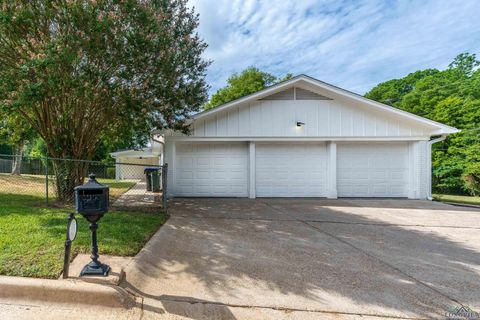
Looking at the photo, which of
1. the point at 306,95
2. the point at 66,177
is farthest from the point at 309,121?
the point at 66,177

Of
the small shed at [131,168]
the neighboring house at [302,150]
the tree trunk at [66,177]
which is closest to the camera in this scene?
the tree trunk at [66,177]

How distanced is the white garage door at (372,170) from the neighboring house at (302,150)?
38 mm

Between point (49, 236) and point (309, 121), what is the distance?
872 centimetres

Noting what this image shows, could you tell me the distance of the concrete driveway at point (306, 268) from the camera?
8.43 feet

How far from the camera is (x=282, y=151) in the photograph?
995 cm

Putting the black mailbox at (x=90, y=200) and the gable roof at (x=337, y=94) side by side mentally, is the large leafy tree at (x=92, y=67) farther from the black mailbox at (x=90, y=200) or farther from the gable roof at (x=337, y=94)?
the black mailbox at (x=90, y=200)

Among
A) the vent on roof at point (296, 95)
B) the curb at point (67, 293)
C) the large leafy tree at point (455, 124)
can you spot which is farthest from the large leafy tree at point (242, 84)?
the curb at point (67, 293)

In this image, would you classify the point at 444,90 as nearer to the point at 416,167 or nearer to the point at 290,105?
the point at 416,167

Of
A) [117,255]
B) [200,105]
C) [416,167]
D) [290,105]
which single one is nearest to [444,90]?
[416,167]

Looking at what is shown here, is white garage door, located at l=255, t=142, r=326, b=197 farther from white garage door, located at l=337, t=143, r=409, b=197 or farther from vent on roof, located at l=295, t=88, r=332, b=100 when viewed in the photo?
vent on roof, located at l=295, t=88, r=332, b=100

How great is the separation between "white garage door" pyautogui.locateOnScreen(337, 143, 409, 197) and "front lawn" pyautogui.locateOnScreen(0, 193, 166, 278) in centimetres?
743

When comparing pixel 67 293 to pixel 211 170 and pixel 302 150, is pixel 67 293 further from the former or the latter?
pixel 302 150

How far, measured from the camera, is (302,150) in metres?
10.0

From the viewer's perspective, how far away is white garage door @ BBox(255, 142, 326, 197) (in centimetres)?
984
